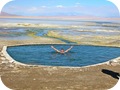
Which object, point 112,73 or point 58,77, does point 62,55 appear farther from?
point 58,77

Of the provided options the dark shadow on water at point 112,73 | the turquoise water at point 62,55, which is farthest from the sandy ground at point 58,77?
the turquoise water at point 62,55

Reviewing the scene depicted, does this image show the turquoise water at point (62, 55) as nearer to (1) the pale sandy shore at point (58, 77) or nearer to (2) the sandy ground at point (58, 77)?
(1) the pale sandy shore at point (58, 77)

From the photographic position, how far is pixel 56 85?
38.0 feet

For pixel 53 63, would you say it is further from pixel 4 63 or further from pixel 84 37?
pixel 84 37

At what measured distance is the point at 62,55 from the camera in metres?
17.2

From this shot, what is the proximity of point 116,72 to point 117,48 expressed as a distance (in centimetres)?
646

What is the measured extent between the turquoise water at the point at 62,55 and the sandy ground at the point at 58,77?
1.64 meters

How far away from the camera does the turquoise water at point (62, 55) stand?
15555 mm

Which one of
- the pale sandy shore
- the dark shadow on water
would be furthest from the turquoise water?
the dark shadow on water

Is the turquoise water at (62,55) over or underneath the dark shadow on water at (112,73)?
underneath

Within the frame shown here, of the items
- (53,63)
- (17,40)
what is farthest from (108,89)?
(17,40)

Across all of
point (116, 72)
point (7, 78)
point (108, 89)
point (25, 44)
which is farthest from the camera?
point (25, 44)

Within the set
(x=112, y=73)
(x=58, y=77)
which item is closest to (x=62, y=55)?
(x=112, y=73)

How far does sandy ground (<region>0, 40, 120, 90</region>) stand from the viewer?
11570 mm
